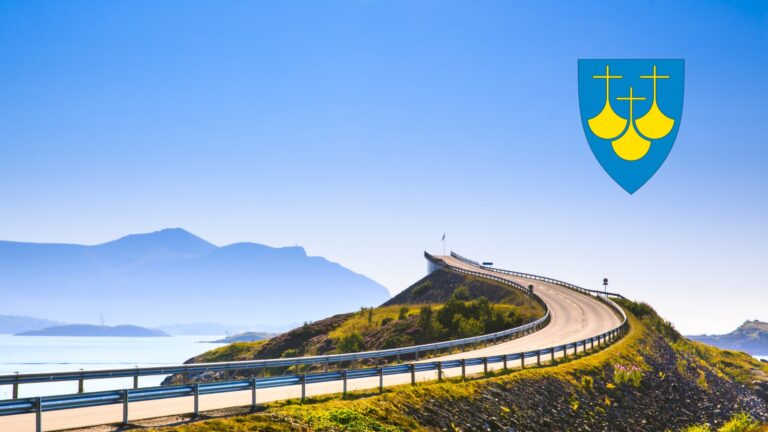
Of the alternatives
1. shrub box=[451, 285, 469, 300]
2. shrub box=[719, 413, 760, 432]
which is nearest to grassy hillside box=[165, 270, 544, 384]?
shrub box=[451, 285, 469, 300]

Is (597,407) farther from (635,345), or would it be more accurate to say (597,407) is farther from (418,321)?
(418,321)

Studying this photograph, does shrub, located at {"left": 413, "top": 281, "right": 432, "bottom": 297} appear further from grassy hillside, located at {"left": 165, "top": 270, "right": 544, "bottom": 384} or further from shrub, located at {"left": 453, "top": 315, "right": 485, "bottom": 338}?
shrub, located at {"left": 453, "top": 315, "right": 485, "bottom": 338}

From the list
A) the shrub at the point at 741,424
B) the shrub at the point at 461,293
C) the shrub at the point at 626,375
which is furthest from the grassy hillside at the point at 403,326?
the shrub at the point at 741,424

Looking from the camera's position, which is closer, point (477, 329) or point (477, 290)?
point (477, 329)

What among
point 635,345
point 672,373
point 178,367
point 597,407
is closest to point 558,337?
point 635,345

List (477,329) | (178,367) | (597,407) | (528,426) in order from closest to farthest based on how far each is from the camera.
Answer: (178,367)
(528,426)
(597,407)
(477,329)

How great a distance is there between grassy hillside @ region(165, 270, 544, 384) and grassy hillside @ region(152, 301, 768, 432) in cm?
1880

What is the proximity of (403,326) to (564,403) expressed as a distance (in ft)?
173

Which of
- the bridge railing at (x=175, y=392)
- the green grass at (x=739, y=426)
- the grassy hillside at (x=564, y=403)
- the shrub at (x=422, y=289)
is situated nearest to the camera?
the bridge railing at (x=175, y=392)

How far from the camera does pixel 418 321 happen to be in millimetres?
86562

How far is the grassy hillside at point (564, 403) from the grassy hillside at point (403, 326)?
61.7 feet

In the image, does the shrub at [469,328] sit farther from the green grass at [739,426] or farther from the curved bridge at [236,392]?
the green grass at [739,426]

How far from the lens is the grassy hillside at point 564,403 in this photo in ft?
77.0

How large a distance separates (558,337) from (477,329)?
50.4 feet
